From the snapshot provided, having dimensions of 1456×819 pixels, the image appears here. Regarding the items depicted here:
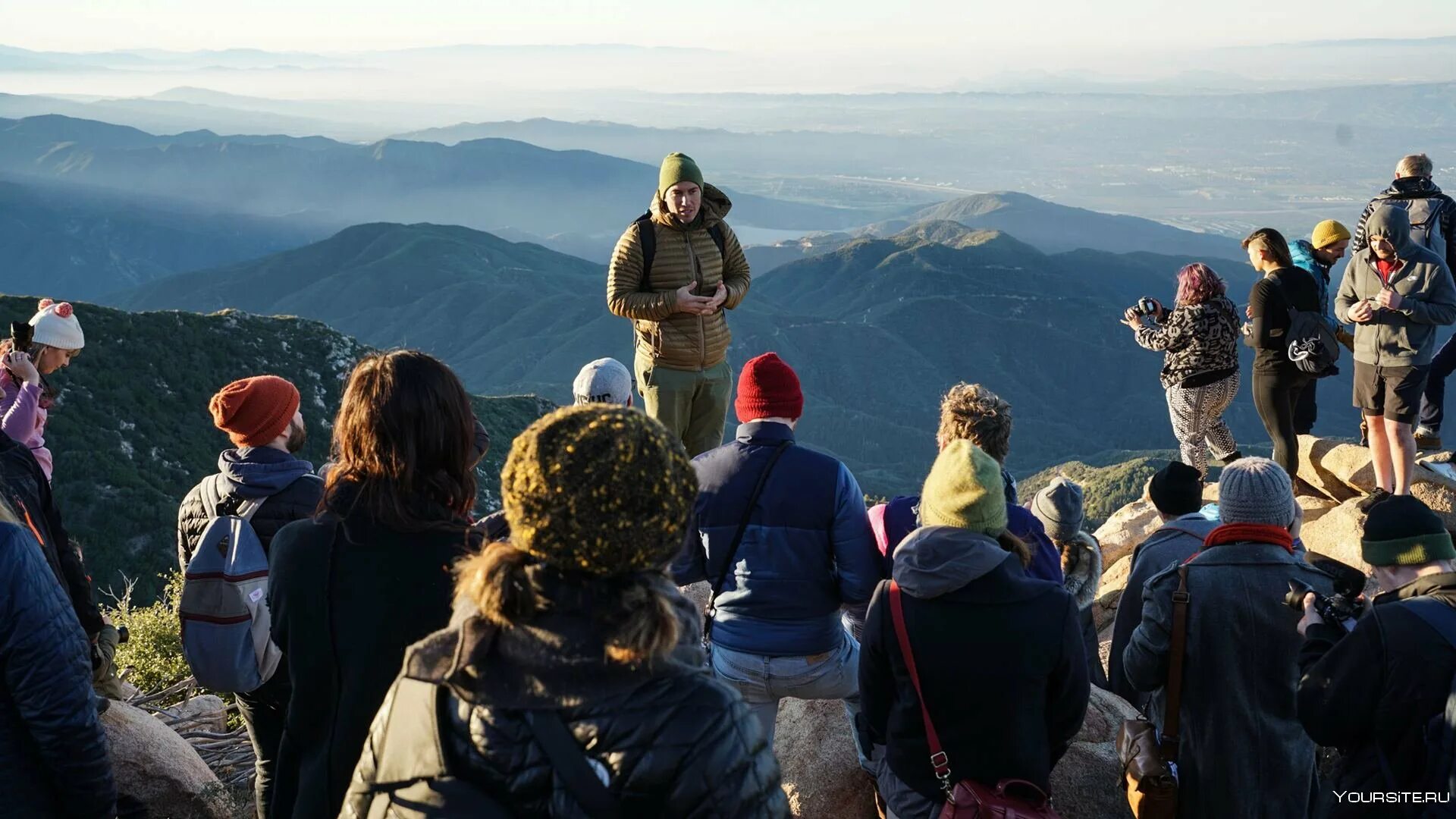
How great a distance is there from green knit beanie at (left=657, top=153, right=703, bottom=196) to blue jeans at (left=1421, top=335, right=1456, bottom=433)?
7.04 m

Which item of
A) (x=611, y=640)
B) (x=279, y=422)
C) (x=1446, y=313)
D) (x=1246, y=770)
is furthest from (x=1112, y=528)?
(x=611, y=640)

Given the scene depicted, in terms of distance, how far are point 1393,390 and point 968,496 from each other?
6119mm

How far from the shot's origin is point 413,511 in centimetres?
303

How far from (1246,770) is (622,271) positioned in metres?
4.62

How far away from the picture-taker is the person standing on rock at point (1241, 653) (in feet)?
13.3

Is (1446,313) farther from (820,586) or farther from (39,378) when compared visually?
(39,378)

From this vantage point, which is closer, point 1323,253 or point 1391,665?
point 1391,665

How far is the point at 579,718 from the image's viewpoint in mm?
1984

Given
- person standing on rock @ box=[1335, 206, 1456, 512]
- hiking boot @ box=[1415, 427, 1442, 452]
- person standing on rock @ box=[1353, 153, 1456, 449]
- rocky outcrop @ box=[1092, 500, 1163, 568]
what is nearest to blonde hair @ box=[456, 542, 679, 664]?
person standing on rock @ box=[1335, 206, 1456, 512]

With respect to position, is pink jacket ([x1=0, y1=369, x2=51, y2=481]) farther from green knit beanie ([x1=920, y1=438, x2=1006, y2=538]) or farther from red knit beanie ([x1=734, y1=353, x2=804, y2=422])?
green knit beanie ([x1=920, y1=438, x2=1006, y2=538])

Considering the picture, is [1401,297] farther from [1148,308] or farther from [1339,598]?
[1339,598]

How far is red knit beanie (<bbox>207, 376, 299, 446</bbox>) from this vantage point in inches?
151

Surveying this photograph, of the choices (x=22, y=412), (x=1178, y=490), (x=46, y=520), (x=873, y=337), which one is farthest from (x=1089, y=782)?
(x=873, y=337)

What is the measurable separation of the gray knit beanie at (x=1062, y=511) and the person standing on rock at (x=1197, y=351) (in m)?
2.52
